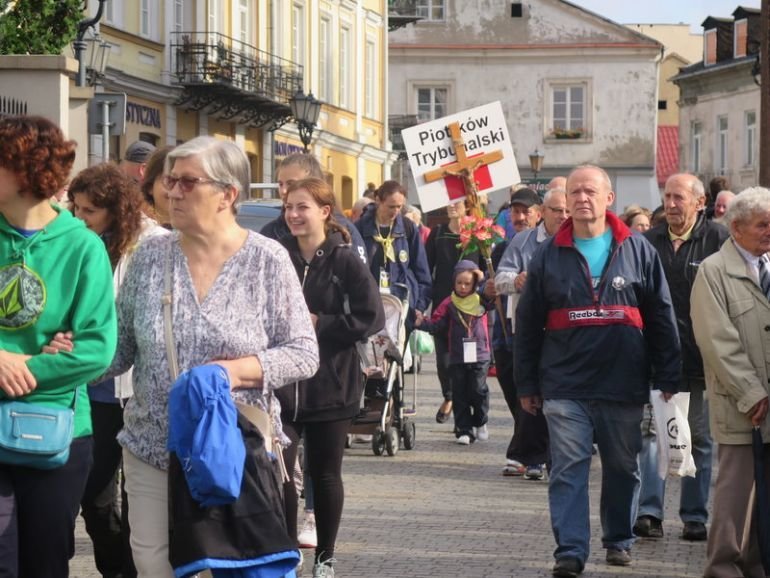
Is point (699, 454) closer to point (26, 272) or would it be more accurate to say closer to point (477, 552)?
point (477, 552)

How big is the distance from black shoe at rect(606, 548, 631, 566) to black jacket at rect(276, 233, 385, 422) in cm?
163

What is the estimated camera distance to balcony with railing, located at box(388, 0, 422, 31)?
52344mm

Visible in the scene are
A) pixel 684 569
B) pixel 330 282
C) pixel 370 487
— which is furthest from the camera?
pixel 370 487

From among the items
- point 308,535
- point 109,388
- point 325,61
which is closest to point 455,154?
point 308,535

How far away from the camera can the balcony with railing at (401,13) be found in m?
52.3

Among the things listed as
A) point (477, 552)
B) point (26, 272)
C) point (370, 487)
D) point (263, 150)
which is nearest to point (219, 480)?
point (26, 272)

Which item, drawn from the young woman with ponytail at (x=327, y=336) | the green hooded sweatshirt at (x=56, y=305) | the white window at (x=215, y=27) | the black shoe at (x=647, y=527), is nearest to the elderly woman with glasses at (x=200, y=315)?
the green hooded sweatshirt at (x=56, y=305)

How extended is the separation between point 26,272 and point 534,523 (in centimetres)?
532

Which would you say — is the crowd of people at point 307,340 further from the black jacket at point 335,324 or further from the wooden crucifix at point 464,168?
the wooden crucifix at point 464,168

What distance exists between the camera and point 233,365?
5.19 m

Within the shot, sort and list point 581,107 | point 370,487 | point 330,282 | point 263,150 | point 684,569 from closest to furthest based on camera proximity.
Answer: point 330,282 < point 684,569 < point 370,487 < point 263,150 < point 581,107

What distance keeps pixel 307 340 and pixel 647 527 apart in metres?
4.56

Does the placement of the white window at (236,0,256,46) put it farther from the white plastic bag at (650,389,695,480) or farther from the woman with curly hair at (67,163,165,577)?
the woman with curly hair at (67,163,165,577)

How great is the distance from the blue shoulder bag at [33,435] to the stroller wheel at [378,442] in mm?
7690
